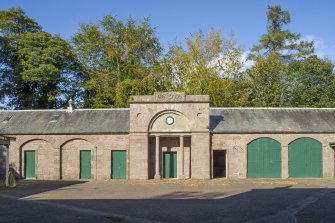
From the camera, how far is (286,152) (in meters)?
31.1

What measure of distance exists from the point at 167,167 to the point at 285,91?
18.4 metres

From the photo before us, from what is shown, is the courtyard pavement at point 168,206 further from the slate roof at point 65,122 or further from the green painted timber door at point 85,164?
the slate roof at point 65,122

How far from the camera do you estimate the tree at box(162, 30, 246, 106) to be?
42875mm

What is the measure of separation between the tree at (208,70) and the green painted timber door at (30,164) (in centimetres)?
1663

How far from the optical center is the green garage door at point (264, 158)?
3105cm

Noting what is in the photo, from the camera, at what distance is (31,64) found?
40.7 metres

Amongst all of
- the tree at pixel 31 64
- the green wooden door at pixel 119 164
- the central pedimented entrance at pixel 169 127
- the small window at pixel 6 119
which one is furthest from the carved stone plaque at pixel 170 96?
the tree at pixel 31 64

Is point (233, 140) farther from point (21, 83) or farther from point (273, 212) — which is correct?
point (21, 83)

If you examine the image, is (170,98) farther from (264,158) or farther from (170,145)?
(264,158)

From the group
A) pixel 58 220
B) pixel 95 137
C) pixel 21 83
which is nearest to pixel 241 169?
pixel 95 137

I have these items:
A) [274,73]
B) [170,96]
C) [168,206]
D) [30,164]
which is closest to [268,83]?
[274,73]

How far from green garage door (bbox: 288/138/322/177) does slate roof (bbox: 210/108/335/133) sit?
946 millimetres

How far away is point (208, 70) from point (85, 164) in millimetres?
16972

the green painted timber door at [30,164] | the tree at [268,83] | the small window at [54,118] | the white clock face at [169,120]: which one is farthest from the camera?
the tree at [268,83]
